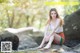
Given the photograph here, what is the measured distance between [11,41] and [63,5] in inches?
40.2

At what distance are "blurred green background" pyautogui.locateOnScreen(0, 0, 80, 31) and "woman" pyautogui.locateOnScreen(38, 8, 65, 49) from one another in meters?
0.07

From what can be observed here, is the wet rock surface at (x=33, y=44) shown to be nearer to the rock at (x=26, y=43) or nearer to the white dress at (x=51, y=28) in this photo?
the rock at (x=26, y=43)

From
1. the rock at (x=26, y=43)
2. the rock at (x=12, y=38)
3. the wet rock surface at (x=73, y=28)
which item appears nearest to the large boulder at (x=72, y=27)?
the wet rock surface at (x=73, y=28)

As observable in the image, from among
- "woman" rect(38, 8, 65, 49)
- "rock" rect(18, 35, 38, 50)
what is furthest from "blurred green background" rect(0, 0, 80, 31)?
"rock" rect(18, 35, 38, 50)

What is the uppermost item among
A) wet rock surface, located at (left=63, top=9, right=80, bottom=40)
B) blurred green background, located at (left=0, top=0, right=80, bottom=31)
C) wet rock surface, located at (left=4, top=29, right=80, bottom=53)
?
blurred green background, located at (left=0, top=0, right=80, bottom=31)

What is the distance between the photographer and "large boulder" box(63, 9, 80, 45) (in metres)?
3.37

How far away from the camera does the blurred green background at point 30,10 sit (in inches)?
132

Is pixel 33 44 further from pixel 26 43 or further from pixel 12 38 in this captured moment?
pixel 12 38

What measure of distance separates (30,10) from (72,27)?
2.41ft

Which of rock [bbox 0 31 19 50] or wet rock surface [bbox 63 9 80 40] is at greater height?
wet rock surface [bbox 63 9 80 40]

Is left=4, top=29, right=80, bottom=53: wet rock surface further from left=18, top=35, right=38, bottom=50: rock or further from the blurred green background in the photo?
the blurred green background

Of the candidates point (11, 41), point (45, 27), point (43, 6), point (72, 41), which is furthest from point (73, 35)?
point (11, 41)

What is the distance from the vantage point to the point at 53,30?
339 centimetres

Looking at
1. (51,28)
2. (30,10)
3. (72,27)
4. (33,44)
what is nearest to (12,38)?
(33,44)
